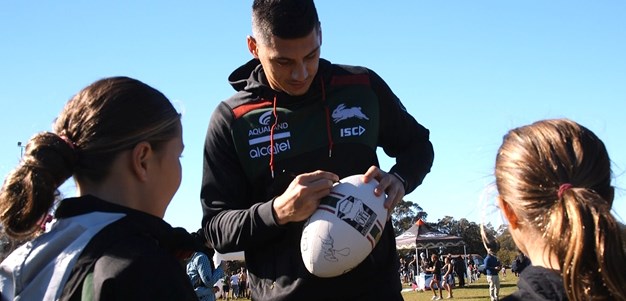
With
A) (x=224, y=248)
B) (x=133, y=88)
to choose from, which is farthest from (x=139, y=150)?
(x=224, y=248)

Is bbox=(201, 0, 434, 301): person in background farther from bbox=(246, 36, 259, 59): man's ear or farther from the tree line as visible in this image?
the tree line

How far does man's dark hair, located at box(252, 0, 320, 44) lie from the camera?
3773 mm

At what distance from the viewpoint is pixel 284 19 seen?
3789 mm

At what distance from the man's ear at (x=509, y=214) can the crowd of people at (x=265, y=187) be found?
0.04 feet

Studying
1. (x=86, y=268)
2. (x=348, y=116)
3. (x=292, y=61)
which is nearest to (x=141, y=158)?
(x=86, y=268)

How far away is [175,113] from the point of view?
2.82 metres

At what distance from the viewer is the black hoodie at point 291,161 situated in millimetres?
3627

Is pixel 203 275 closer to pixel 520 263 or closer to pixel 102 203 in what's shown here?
pixel 520 263

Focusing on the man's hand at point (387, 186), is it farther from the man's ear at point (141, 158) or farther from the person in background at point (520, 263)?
the man's ear at point (141, 158)

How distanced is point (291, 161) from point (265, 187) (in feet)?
0.71

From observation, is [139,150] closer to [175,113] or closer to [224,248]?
[175,113]

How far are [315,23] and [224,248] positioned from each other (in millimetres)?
1312

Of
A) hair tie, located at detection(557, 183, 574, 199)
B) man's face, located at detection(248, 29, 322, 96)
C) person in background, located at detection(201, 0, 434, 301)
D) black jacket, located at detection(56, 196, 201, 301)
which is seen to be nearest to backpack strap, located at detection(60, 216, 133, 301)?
black jacket, located at detection(56, 196, 201, 301)

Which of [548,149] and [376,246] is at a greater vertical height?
[548,149]
